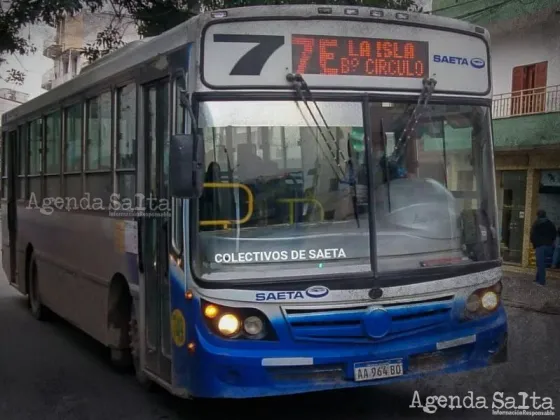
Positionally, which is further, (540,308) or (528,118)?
(528,118)

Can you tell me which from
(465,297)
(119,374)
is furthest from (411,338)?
(119,374)

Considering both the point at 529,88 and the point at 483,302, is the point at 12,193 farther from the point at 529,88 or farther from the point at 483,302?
the point at 529,88

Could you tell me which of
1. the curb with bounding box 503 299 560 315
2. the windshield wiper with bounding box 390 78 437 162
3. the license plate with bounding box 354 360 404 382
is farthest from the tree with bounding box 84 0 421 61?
the license plate with bounding box 354 360 404 382

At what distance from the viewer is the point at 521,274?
17.0 m

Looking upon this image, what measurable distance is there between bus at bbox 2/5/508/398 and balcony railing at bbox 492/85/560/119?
1093 cm

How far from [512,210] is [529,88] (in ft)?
9.34

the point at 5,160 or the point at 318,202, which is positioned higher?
the point at 5,160

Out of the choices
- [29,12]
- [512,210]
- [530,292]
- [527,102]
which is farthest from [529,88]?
[29,12]

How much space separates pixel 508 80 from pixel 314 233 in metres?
13.8

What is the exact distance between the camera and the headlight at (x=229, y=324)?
505 centimetres

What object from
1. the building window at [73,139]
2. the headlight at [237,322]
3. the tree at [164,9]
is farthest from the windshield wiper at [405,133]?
the tree at [164,9]

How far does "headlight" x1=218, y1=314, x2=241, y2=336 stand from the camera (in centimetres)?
505

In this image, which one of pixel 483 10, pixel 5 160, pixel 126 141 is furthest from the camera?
pixel 483 10

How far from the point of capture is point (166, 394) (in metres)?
6.86
